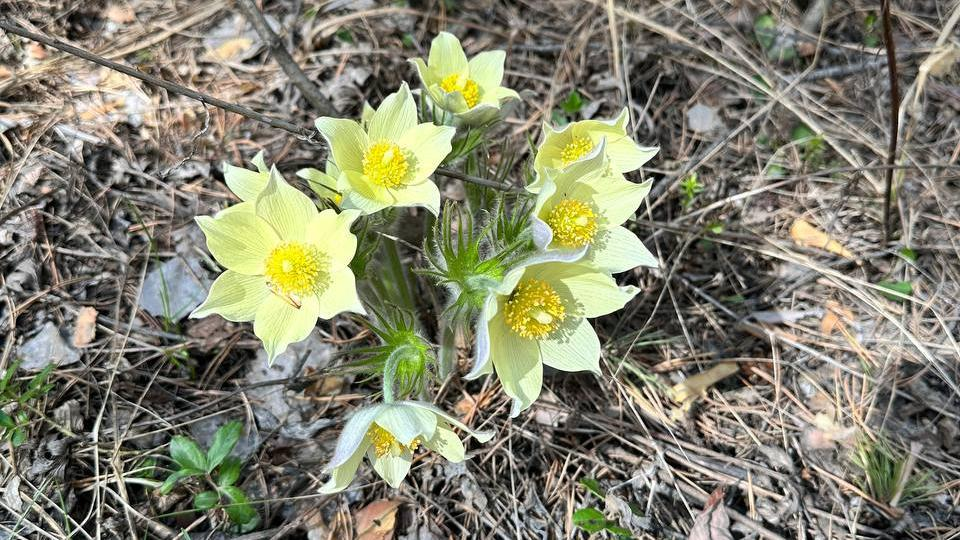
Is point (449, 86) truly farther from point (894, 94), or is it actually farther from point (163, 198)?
point (894, 94)

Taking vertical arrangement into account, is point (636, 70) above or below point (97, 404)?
above

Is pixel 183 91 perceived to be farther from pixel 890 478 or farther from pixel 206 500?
pixel 890 478

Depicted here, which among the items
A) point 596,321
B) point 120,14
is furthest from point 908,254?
point 120,14

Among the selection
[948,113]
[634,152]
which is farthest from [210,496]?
[948,113]

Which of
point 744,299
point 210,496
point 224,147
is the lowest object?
point 744,299

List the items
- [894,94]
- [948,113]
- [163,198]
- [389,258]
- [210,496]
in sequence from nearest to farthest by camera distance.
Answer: [210,496] → [389,258] → [894,94] → [163,198] → [948,113]

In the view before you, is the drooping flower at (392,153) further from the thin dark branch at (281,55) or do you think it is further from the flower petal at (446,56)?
the thin dark branch at (281,55)

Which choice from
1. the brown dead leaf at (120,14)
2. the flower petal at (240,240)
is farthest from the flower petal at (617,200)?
the brown dead leaf at (120,14)
